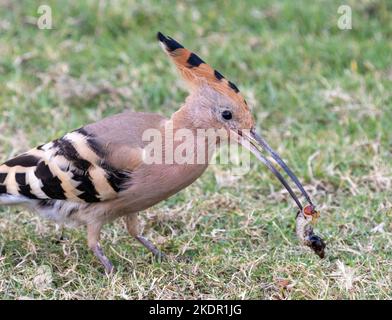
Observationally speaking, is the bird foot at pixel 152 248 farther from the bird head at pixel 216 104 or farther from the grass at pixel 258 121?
the bird head at pixel 216 104

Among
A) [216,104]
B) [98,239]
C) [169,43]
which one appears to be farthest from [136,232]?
[169,43]

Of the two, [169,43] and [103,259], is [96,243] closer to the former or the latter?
[103,259]


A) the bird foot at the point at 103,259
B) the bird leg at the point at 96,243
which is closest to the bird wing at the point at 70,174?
the bird leg at the point at 96,243

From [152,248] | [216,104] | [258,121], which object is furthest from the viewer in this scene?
[258,121]

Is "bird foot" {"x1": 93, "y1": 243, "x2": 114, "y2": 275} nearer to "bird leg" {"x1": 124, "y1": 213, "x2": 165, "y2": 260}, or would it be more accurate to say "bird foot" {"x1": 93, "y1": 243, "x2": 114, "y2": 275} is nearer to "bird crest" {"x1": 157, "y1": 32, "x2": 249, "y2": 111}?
"bird leg" {"x1": 124, "y1": 213, "x2": 165, "y2": 260}

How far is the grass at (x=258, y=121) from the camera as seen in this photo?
3.86 metres

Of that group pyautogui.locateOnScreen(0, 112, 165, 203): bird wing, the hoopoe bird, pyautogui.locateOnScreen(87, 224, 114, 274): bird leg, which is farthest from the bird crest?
pyautogui.locateOnScreen(87, 224, 114, 274): bird leg

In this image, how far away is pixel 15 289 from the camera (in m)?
3.79

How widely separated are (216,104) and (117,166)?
531mm

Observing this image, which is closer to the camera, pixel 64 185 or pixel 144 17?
pixel 64 185

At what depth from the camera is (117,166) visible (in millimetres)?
3916

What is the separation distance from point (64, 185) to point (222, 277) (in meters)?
0.82
